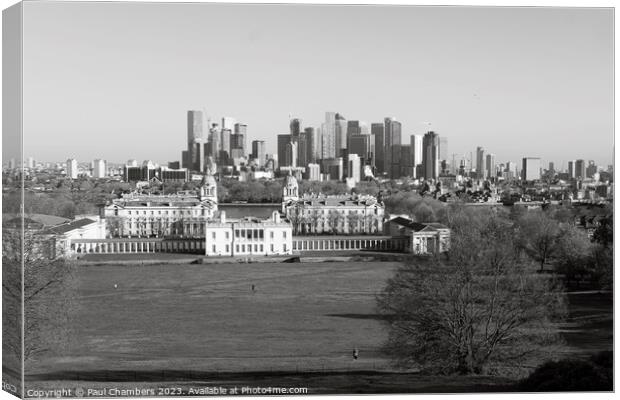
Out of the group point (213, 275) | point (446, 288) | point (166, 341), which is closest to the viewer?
point (446, 288)

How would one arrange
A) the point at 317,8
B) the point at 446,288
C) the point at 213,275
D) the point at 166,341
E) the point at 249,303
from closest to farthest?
the point at 317,8, the point at 446,288, the point at 166,341, the point at 249,303, the point at 213,275

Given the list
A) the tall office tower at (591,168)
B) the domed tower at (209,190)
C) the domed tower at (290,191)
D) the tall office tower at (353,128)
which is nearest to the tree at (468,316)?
the tall office tower at (591,168)

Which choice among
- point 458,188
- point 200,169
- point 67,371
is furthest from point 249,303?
point 458,188

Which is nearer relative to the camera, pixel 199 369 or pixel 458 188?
pixel 199 369

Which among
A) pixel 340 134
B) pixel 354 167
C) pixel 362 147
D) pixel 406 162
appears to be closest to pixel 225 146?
pixel 354 167

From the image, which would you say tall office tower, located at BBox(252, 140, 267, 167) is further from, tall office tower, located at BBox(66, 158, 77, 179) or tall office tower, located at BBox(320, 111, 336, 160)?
tall office tower, located at BBox(66, 158, 77, 179)

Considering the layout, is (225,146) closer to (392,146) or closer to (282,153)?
(282,153)

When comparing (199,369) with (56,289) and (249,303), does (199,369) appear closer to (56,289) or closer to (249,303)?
(56,289)

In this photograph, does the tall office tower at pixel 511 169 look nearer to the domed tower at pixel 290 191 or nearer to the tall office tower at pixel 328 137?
the tall office tower at pixel 328 137

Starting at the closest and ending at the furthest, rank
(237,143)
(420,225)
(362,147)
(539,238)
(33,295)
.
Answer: (33,295)
(362,147)
(539,238)
(237,143)
(420,225)
